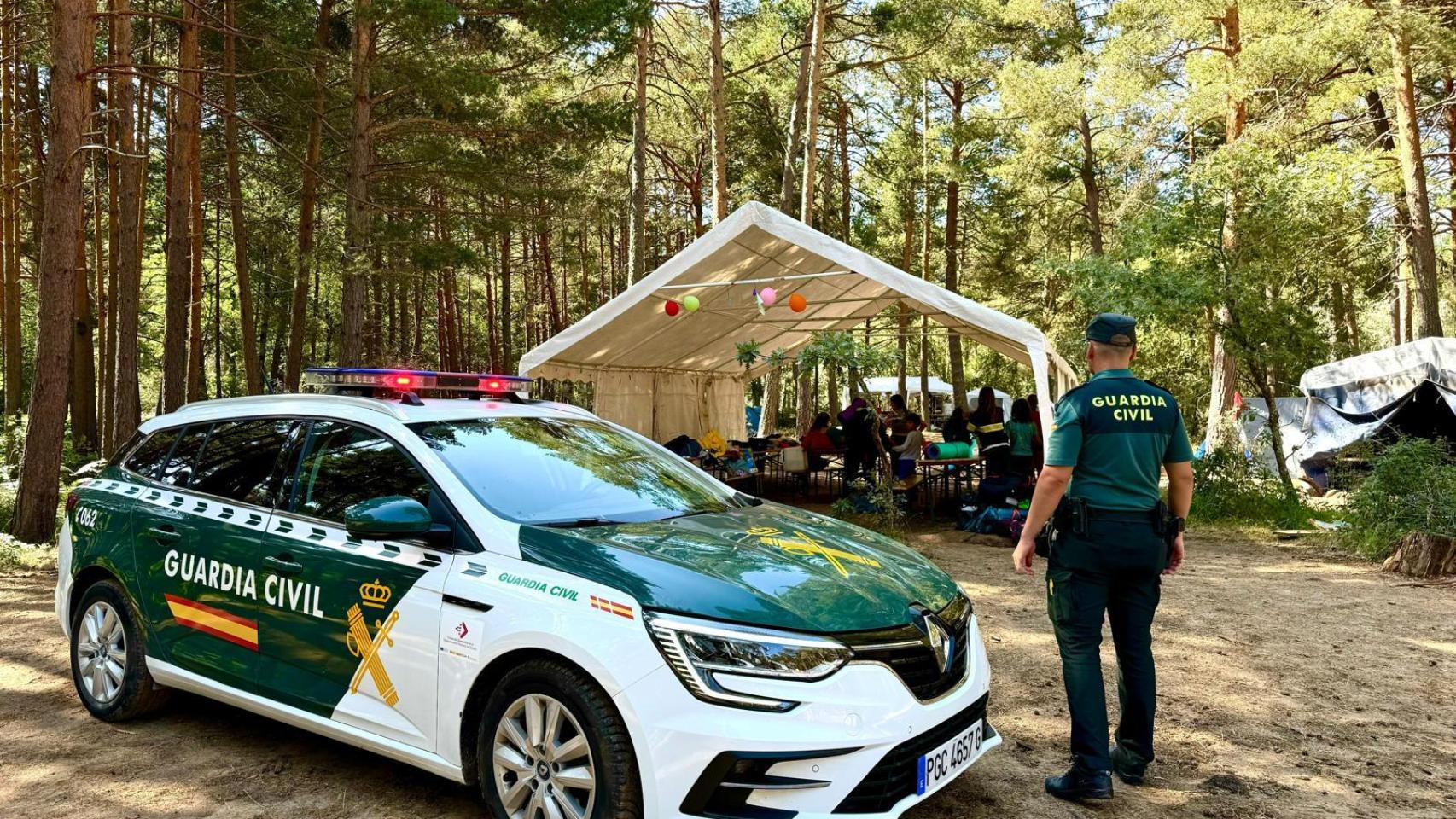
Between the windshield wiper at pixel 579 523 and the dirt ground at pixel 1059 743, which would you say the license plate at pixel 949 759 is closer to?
the dirt ground at pixel 1059 743

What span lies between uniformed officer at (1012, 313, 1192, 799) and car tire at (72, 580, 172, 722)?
12.4ft

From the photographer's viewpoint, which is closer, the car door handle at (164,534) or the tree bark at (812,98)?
the car door handle at (164,534)

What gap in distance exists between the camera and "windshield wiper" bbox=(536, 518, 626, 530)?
125 inches

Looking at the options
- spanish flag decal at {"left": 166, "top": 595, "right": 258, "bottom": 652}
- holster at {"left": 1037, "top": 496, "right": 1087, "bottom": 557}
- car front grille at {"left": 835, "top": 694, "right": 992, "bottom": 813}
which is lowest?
car front grille at {"left": 835, "top": 694, "right": 992, "bottom": 813}

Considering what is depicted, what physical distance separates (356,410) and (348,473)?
0.28 meters

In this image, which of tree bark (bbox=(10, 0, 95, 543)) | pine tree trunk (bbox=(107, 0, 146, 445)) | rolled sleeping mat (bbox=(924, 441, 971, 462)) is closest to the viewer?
tree bark (bbox=(10, 0, 95, 543))

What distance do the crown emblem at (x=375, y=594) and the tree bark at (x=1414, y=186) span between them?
15.2 metres

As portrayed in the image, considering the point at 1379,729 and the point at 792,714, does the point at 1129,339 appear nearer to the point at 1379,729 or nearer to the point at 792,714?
the point at 792,714

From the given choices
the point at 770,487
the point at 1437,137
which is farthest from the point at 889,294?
the point at 1437,137

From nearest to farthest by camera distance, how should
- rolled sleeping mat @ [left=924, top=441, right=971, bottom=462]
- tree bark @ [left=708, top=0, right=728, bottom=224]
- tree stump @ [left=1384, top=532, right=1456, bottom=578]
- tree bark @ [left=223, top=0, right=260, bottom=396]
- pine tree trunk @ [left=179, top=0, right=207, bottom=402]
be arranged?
tree stump @ [left=1384, top=532, right=1456, bottom=578] → pine tree trunk @ [left=179, top=0, right=207, bottom=402] → rolled sleeping mat @ [left=924, top=441, right=971, bottom=462] → tree bark @ [left=223, top=0, right=260, bottom=396] → tree bark @ [left=708, top=0, right=728, bottom=224]

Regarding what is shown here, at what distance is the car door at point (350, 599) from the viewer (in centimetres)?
312

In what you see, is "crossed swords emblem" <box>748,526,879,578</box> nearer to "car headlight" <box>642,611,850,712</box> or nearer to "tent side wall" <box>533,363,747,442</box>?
"car headlight" <box>642,611,850,712</box>

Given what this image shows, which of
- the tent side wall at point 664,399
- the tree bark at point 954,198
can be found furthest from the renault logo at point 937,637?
the tree bark at point 954,198

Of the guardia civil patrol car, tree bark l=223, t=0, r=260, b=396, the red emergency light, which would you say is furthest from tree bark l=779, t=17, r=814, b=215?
the guardia civil patrol car
